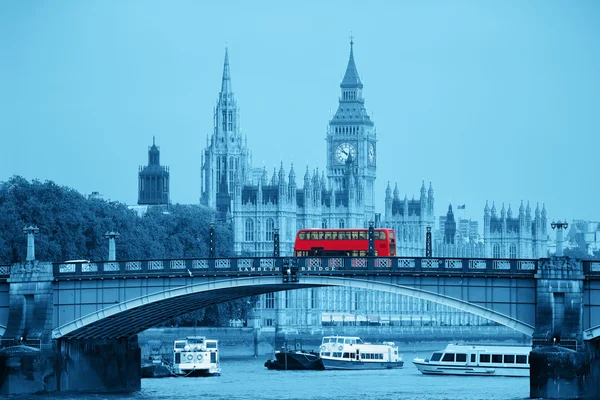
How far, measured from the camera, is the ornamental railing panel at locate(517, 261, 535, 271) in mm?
84688

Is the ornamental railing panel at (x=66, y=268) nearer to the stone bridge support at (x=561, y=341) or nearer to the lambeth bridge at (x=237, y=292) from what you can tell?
the lambeth bridge at (x=237, y=292)

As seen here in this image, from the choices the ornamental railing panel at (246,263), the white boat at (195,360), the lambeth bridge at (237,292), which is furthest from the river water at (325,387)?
the ornamental railing panel at (246,263)

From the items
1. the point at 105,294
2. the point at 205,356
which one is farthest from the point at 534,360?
the point at 205,356

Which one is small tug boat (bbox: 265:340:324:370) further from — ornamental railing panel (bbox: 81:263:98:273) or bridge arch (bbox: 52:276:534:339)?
ornamental railing panel (bbox: 81:263:98:273)

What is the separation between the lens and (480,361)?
11806 cm

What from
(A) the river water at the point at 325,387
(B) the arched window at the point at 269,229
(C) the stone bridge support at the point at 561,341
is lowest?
(A) the river water at the point at 325,387

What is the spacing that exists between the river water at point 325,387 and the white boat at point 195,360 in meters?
1.33

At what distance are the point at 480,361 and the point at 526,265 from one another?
33.7m

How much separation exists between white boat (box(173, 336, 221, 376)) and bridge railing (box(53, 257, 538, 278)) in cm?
2626

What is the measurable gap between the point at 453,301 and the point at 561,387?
663cm

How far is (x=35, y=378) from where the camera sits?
8675 cm

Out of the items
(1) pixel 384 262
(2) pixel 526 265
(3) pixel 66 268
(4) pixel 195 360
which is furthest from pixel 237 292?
(4) pixel 195 360

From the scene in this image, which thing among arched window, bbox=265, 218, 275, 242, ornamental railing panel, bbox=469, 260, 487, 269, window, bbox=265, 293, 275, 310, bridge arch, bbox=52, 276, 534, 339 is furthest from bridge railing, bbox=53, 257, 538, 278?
arched window, bbox=265, 218, 275, 242

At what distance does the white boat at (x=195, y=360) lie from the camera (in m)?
115
